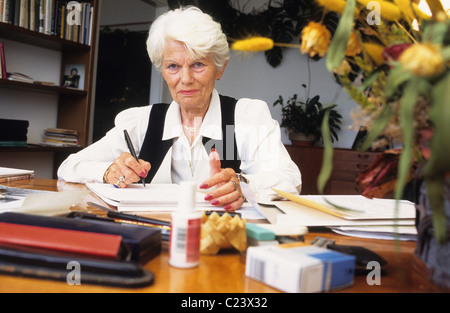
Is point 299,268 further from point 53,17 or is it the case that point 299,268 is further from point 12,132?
point 53,17

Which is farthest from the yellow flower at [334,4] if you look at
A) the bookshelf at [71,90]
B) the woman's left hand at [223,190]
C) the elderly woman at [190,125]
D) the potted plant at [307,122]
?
the potted plant at [307,122]

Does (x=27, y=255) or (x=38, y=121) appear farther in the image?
(x=38, y=121)

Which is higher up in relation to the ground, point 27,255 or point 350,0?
point 350,0

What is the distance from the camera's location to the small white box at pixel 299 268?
462 mm

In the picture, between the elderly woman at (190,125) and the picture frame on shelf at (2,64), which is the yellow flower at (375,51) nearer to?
the elderly woman at (190,125)

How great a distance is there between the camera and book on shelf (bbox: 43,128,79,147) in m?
3.12

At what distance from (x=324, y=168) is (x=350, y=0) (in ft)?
0.61

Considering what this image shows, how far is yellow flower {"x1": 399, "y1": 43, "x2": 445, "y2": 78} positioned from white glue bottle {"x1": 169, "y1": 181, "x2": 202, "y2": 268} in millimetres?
302

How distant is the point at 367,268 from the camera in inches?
22.1

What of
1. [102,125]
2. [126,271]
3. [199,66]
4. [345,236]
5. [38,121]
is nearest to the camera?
[126,271]

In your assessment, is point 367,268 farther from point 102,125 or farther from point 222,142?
point 102,125

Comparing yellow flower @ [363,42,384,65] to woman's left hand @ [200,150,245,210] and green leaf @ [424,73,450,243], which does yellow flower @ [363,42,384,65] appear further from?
woman's left hand @ [200,150,245,210]
